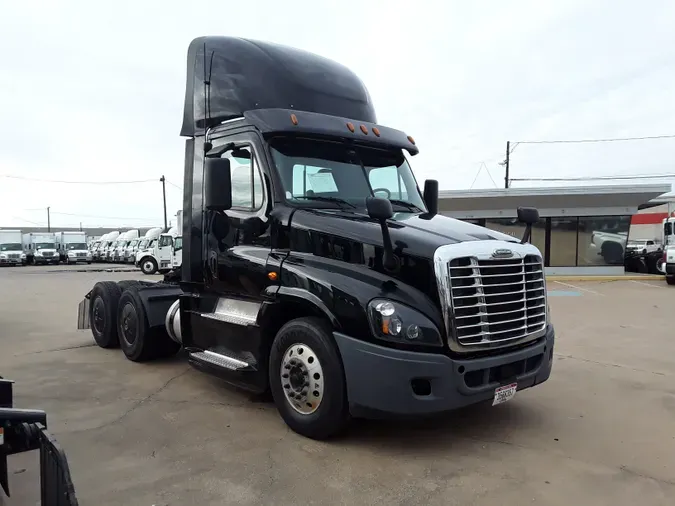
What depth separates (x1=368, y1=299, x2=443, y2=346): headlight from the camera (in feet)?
12.7

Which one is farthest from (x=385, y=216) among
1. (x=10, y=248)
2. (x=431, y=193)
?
(x=10, y=248)

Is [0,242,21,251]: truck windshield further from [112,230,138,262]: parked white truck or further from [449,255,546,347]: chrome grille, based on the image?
[449,255,546,347]: chrome grille

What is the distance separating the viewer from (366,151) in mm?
5328

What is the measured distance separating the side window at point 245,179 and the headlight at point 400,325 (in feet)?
5.48

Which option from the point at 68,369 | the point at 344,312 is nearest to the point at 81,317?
the point at 68,369

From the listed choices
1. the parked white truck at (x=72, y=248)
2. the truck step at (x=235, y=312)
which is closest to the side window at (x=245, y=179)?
the truck step at (x=235, y=312)

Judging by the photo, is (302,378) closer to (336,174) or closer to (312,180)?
(312,180)

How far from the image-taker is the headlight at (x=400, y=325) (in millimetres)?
3883

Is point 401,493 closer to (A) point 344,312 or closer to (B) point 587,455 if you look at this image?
(A) point 344,312

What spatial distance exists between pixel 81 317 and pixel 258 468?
227 inches

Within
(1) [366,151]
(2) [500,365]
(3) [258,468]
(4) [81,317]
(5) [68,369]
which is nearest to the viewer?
(3) [258,468]

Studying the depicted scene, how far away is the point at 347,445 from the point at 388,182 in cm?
250

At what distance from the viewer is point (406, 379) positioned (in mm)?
3875

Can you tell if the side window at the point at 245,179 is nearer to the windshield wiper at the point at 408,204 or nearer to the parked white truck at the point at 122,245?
the windshield wiper at the point at 408,204
